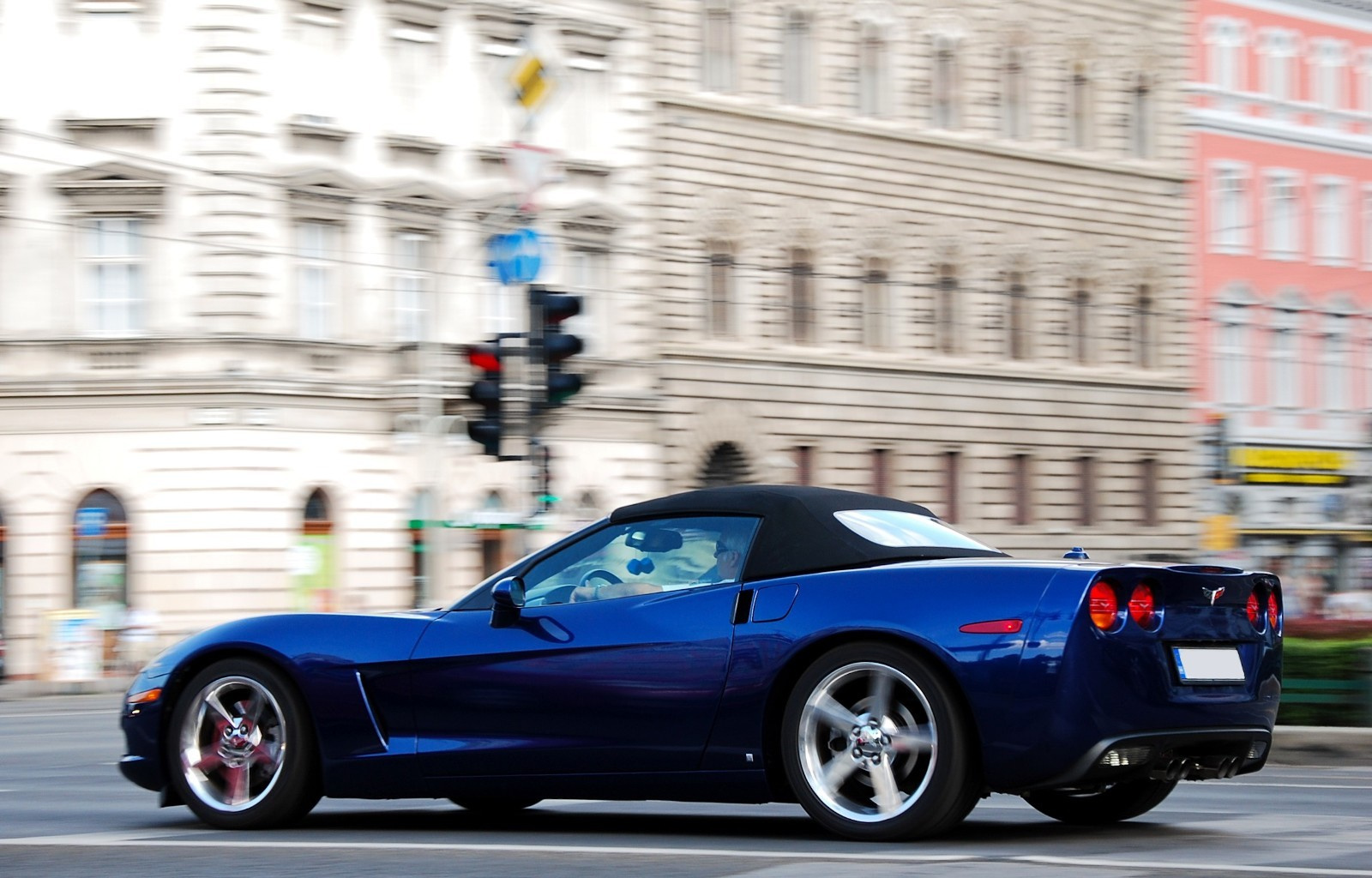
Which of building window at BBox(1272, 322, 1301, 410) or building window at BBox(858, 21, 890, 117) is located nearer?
building window at BBox(858, 21, 890, 117)

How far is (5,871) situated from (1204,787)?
249 inches

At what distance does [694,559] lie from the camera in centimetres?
806

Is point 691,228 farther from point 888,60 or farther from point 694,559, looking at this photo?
point 694,559

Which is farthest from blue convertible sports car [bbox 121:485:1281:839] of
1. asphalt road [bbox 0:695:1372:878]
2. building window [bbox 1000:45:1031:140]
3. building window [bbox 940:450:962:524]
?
building window [bbox 1000:45:1031:140]

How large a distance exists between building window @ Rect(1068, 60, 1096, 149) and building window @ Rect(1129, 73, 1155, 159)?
1174 mm

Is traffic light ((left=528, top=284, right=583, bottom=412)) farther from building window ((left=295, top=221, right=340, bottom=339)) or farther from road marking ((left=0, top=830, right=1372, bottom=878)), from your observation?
building window ((left=295, top=221, right=340, bottom=339))

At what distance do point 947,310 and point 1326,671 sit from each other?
27747 millimetres

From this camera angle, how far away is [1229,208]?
46.7m

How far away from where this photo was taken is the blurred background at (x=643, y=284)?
31078mm

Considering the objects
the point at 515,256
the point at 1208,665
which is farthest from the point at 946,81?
the point at 1208,665

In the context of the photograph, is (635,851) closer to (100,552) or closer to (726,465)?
(100,552)

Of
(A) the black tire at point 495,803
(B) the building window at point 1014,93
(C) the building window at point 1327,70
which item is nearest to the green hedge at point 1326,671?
(A) the black tire at point 495,803

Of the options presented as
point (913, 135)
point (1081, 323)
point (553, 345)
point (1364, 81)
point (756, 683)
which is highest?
point (1364, 81)

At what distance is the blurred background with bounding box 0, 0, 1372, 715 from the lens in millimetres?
31078
